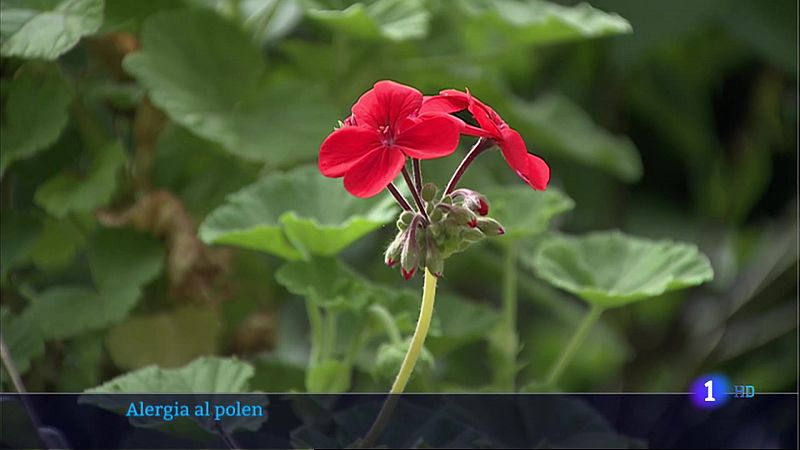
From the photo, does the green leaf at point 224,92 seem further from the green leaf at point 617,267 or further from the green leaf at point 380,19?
the green leaf at point 617,267

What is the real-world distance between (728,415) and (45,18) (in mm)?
479

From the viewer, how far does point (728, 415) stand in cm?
65

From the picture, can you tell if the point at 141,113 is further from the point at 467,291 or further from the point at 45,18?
the point at 467,291

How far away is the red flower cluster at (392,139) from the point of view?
43 centimetres

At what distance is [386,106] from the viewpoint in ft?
1.47

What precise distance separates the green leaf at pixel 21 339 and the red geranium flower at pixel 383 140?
0.26 m

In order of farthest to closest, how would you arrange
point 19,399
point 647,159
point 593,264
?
point 647,159 → point 593,264 → point 19,399

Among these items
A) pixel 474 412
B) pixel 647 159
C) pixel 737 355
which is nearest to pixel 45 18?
pixel 474 412

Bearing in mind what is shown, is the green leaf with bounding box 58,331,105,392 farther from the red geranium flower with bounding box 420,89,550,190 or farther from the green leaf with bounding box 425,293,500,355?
the red geranium flower with bounding box 420,89,550,190

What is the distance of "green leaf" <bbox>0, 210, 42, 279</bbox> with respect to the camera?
0.63m

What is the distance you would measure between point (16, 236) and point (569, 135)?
49cm

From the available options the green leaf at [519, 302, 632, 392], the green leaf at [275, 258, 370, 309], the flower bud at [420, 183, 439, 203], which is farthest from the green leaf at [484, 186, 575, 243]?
the green leaf at [519, 302, 632, 392]

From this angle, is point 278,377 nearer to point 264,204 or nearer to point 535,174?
point 264,204

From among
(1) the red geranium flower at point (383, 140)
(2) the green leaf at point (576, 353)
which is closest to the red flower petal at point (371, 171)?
(1) the red geranium flower at point (383, 140)
